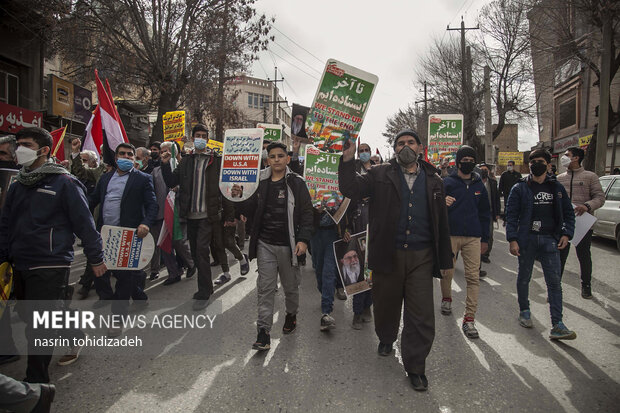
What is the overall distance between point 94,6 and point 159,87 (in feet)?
11.1

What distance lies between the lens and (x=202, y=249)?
4832 millimetres

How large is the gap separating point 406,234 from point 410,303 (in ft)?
1.89

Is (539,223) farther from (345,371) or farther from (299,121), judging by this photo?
(299,121)

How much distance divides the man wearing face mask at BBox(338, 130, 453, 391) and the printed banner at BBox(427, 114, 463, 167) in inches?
224

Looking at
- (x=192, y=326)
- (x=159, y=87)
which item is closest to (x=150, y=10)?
(x=159, y=87)

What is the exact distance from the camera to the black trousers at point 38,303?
2.78 meters

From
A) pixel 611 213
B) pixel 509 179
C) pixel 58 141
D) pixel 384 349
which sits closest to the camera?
pixel 384 349

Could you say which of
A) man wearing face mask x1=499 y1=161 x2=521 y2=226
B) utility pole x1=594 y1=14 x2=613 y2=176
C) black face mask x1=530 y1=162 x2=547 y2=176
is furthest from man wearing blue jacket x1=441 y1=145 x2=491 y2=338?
utility pole x1=594 y1=14 x2=613 y2=176

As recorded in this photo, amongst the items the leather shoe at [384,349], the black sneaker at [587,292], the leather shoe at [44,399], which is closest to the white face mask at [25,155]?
the leather shoe at [44,399]

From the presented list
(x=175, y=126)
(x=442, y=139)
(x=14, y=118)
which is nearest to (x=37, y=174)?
(x=175, y=126)

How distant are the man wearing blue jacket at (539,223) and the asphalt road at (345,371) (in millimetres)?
620

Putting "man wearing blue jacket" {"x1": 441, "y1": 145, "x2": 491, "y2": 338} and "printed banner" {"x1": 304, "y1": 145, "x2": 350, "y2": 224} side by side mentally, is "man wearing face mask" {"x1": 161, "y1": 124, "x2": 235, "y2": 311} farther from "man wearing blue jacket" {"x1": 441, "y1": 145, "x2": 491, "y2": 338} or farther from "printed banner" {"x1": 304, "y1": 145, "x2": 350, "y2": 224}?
"man wearing blue jacket" {"x1": 441, "y1": 145, "x2": 491, "y2": 338}

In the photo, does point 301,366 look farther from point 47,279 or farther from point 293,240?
point 47,279

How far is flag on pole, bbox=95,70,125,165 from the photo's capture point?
500 centimetres
